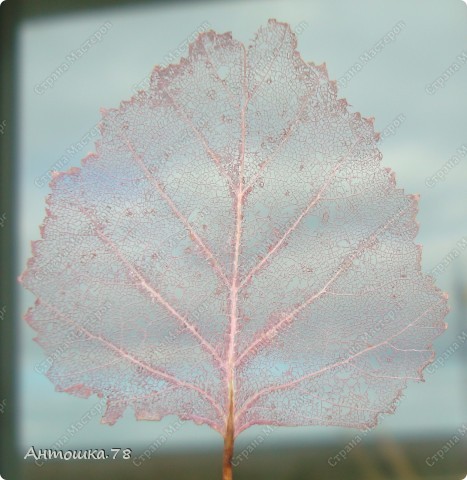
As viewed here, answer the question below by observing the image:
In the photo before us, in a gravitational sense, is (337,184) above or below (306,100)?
below

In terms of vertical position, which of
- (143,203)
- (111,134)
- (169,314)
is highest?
(111,134)

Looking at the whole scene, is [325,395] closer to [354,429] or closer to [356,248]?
[354,429]

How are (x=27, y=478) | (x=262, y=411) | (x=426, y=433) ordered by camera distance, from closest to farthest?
(x=262, y=411) < (x=426, y=433) < (x=27, y=478)

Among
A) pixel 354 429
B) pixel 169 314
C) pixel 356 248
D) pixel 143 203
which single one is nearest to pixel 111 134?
pixel 143 203

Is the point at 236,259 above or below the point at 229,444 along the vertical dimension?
above

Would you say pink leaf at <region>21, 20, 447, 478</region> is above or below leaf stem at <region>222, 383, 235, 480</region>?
above

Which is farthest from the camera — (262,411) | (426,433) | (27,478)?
(27,478)

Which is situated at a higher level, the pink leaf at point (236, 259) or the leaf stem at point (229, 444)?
the pink leaf at point (236, 259)

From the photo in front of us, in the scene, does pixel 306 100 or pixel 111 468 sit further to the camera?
pixel 111 468
